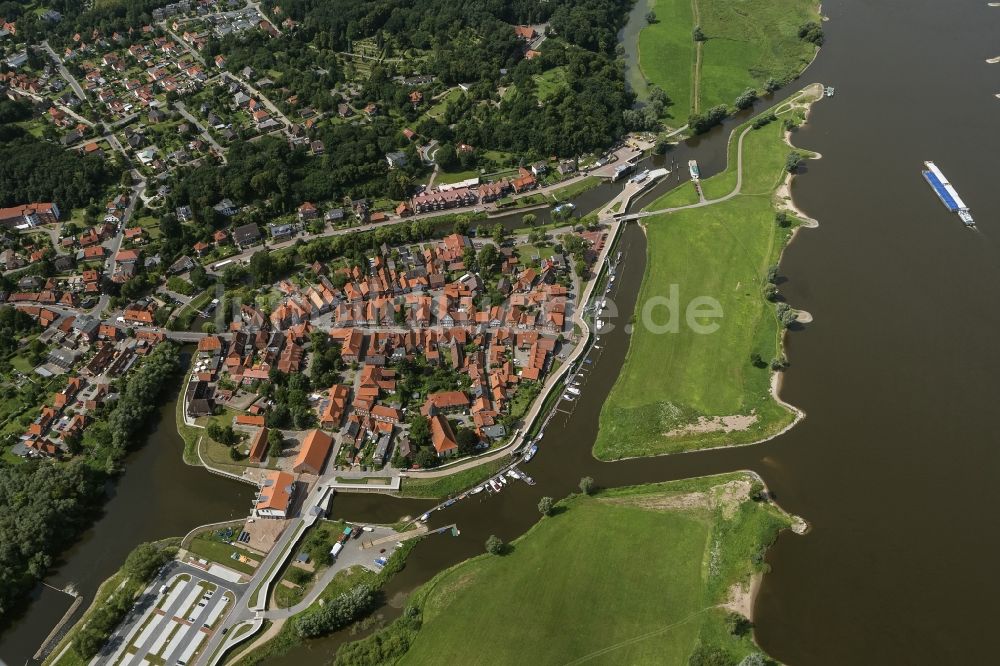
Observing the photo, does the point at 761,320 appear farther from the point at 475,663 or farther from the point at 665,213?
the point at 475,663

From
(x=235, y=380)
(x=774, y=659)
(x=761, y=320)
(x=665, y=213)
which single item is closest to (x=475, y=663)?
(x=774, y=659)

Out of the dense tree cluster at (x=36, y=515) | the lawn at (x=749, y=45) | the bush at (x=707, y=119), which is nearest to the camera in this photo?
the dense tree cluster at (x=36, y=515)

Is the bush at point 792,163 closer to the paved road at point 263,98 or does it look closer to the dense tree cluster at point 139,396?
the paved road at point 263,98

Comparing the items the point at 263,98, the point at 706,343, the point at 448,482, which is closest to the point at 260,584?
the point at 448,482

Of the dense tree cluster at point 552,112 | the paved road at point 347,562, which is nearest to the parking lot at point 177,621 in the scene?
the paved road at point 347,562

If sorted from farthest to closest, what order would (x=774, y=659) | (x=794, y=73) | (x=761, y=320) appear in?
(x=794, y=73) → (x=761, y=320) → (x=774, y=659)
